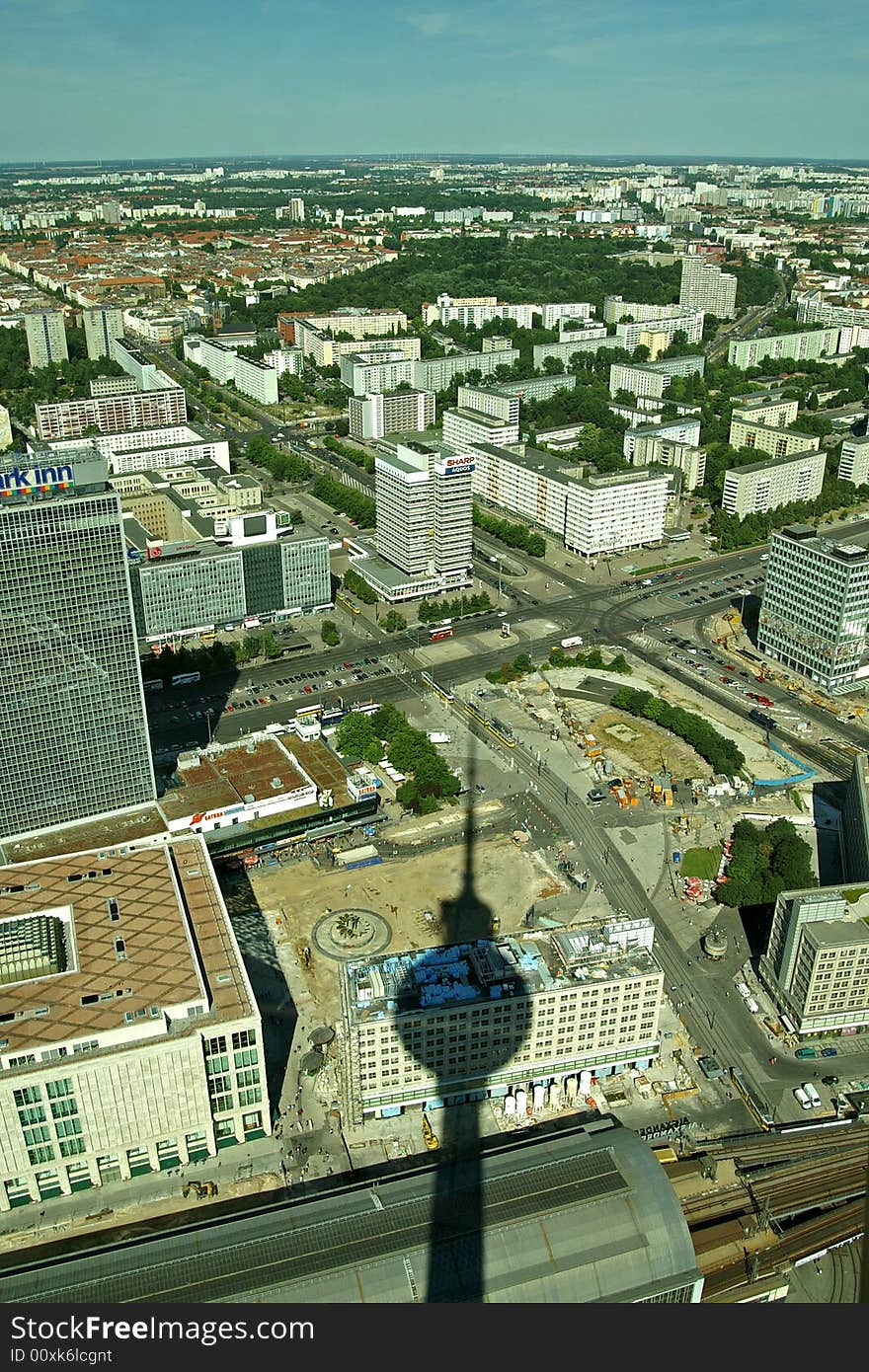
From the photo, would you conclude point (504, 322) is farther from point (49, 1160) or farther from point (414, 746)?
point (49, 1160)

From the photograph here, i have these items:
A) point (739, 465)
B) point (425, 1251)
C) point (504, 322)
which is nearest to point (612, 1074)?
point (425, 1251)

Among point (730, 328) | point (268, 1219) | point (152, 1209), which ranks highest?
point (730, 328)

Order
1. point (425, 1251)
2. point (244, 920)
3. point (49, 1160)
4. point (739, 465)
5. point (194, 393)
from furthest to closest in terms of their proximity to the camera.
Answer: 1. point (194, 393)
2. point (739, 465)
3. point (244, 920)
4. point (49, 1160)
5. point (425, 1251)

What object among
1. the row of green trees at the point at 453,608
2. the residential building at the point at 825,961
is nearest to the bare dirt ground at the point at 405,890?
the residential building at the point at 825,961

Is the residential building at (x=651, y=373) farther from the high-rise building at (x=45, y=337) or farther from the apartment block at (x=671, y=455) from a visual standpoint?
the high-rise building at (x=45, y=337)

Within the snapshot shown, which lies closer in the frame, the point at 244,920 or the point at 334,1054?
the point at 334,1054

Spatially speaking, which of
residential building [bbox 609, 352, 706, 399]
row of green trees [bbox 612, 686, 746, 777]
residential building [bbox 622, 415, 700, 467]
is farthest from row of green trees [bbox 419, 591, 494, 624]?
residential building [bbox 609, 352, 706, 399]

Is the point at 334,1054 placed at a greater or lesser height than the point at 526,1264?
lesser

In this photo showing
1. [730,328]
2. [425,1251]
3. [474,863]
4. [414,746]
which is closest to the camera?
[425,1251]
